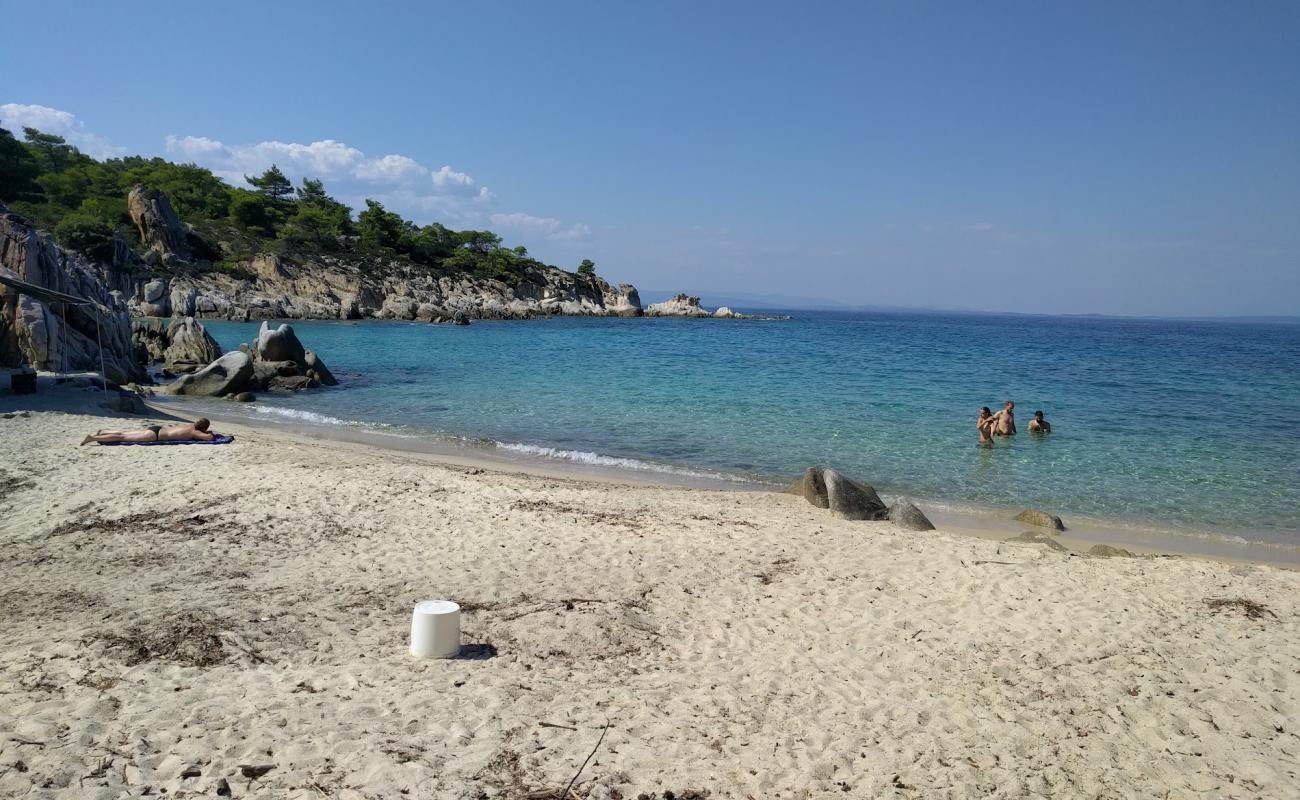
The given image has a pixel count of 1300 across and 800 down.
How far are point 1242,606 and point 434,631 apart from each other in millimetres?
7966

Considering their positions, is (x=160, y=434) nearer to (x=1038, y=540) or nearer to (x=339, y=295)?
(x=1038, y=540)

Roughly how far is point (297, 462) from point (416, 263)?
Result: 253 feet

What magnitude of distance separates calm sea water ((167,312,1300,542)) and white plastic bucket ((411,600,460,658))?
30.1 ft

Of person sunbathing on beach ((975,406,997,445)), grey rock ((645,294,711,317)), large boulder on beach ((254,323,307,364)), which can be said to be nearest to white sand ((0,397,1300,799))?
person sunbathing on beach ((975,406,997,445))

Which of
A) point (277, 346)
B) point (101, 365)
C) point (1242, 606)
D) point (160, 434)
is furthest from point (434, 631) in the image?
point (277, 346)

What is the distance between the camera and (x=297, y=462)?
41.1 feet

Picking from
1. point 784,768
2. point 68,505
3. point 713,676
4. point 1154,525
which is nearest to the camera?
point 784,768

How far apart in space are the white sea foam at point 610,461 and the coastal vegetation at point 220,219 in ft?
190

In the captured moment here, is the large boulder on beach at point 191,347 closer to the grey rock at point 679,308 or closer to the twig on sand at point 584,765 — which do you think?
the twig on sand at point 584,765

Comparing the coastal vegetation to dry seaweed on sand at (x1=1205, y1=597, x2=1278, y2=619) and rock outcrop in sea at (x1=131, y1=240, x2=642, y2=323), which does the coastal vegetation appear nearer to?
rock outcrop in sea at (x1=131, y1=240, x2=642, y2=323)

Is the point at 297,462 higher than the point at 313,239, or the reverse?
the point at 313,239

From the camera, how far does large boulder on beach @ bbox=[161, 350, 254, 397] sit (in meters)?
22.6

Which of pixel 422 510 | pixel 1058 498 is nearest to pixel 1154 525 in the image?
pixel 1058 498

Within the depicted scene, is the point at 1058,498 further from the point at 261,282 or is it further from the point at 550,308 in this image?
the point at 550,308
